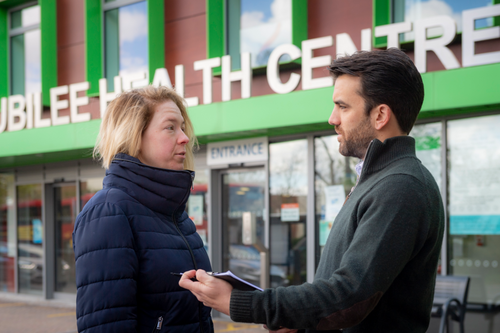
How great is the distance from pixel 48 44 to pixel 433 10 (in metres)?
7.49

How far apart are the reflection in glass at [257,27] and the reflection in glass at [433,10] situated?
1.80 metres

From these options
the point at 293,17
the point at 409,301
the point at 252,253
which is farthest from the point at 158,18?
the point at 409,301

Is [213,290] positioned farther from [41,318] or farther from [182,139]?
[41,318]

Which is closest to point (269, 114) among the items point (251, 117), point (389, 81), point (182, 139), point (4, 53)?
point (251, 117)

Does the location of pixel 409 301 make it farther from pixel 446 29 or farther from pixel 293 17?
pixel 293 17

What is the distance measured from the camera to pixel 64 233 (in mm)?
11680

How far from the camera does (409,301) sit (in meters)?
1.60

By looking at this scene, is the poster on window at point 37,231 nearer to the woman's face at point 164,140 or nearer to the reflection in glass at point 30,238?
the reflection in glass at point 30,238

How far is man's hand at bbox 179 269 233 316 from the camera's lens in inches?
61.4

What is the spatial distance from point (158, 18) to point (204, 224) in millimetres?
3730

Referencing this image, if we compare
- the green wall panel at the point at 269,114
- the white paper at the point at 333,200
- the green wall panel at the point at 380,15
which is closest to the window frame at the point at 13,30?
the green wall panel at the point at 269,114

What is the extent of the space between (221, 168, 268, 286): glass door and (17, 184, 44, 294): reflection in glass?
5279 millimetres

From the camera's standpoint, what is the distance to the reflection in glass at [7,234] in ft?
40.5

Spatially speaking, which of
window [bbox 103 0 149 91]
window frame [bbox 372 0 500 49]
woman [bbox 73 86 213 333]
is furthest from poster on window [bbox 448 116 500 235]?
window [bbox 103 0 149 91]
